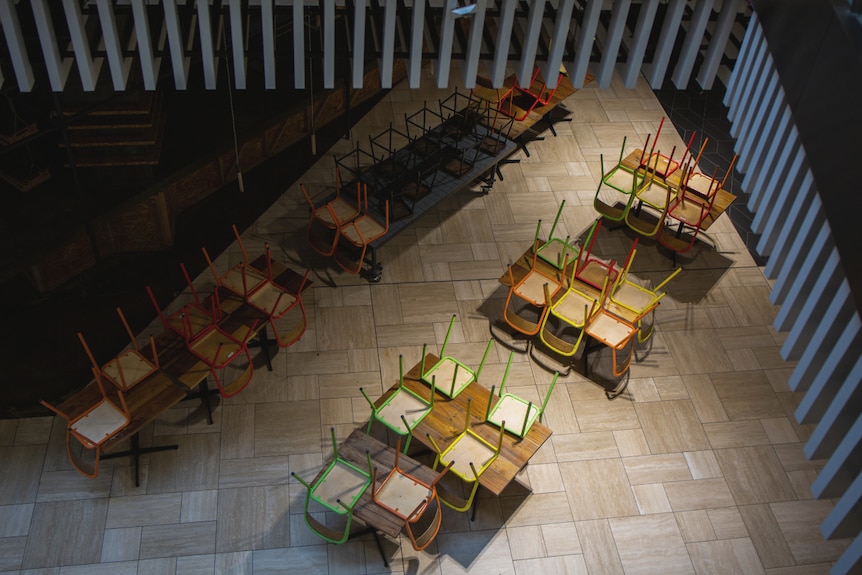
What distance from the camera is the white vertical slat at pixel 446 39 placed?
19.8 feet

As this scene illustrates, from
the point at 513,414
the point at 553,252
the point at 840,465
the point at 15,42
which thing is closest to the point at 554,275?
the point at 553,252

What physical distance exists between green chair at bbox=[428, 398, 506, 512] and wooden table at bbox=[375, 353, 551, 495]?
0.05 metres

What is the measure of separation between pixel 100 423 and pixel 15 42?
2962mm

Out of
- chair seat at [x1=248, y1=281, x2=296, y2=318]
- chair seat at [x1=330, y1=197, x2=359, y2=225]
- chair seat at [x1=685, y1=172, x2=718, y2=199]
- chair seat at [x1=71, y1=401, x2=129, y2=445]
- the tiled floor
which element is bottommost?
the tiled floor

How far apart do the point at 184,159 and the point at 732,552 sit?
6.12m

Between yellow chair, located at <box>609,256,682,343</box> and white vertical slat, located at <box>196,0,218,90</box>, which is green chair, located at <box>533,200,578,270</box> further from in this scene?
white vertical slat, located at <box>196,0,218,90</box>

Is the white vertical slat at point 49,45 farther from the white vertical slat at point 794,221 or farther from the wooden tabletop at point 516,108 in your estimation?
the wooden tabletop at point 516,108

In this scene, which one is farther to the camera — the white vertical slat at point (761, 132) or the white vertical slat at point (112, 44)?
the white vertical slat at point (112, 44)

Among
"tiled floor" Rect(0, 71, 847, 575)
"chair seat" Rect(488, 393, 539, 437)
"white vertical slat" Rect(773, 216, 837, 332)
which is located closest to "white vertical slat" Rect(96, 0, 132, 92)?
"tiled floor" Rect(0, 71, 847, 575)

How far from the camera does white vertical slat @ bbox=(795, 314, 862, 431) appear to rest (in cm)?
448

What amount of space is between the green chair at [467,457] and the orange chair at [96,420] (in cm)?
248

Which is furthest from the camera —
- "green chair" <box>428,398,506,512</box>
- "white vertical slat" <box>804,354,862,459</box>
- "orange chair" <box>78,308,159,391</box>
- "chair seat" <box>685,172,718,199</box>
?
"chair seat" <box>685,172,718,199</box>

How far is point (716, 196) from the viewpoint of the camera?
964cm

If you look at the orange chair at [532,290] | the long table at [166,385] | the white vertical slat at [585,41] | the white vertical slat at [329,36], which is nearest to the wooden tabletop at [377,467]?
the long table at [166,385]
